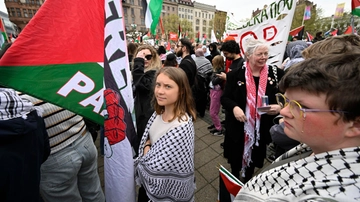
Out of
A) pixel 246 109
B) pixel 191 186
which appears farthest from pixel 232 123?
pixel 191 186

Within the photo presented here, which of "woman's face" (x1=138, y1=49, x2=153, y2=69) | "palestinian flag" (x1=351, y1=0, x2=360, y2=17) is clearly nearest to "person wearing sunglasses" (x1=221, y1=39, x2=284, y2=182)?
"woman's face" (x1=138, y1=49, x2=153, y2=69)

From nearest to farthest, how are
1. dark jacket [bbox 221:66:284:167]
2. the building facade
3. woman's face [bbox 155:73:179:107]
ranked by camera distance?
woman's face [bbox 155:73:179:107]
dark jacket [bbox 221:66:284:167]
the building facade

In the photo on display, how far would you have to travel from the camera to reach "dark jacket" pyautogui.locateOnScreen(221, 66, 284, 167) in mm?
2087

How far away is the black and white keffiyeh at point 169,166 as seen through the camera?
4.64 feet

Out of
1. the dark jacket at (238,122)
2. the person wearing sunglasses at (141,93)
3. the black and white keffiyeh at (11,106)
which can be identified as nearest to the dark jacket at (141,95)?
the person wearing sunglasses at (141,93)

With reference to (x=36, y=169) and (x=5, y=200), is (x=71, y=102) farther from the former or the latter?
(x=5, y=200)

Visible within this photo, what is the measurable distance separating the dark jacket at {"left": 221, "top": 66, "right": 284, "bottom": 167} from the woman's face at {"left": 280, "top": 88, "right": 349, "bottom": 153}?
4.66ft

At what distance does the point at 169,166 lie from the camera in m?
1.43

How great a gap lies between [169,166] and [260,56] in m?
1.57

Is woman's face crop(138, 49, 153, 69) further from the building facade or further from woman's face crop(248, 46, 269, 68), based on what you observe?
the building facade

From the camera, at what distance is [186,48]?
391 cm

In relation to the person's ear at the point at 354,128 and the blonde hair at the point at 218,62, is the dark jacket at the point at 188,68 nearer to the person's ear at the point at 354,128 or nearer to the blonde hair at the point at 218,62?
the blonde hair at the point at 218,62

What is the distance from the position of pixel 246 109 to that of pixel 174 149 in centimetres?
116

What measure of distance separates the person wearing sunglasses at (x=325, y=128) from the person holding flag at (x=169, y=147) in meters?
0.80
